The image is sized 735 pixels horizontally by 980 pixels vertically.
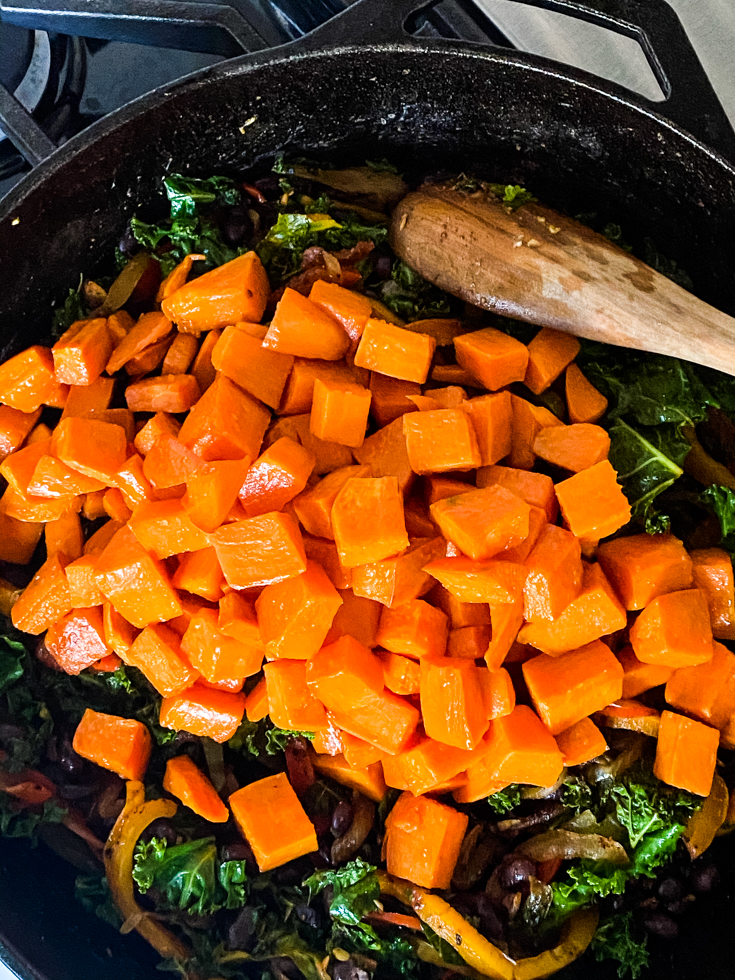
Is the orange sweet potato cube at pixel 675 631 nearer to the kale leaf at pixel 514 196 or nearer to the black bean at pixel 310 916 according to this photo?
the black bean at pixel 310 916

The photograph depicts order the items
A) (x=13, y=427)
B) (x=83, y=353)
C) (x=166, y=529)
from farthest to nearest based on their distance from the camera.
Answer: (x=13, y=427), (x=83, y=353), (x=166, y=529)

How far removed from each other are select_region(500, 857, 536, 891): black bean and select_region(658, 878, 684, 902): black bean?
0.37 meters

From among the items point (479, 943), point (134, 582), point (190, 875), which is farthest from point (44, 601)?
point (479, 943)

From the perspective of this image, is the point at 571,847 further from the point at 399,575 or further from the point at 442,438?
the point at 442,438

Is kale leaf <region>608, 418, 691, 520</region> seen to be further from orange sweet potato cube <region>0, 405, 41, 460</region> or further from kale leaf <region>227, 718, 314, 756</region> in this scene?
orange sweet potato cube <region>0, 405, 41, 460</region>

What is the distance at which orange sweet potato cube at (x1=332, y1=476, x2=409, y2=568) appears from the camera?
6.35 feet

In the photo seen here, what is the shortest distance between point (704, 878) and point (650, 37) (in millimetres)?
2331

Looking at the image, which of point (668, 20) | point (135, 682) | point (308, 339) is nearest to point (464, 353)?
point (308, 339)

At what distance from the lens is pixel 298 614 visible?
6.38ft

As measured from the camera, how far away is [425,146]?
2.53 m

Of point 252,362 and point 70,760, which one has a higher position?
point 252,362

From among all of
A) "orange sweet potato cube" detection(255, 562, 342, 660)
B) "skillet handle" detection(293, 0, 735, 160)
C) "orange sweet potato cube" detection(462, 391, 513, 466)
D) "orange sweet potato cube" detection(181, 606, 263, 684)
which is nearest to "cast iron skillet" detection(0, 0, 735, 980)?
"skillet handle" detection(293, 0, 735, 160)

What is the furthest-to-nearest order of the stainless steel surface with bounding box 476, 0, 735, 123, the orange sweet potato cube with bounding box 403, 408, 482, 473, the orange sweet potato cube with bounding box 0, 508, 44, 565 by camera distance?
the stainless steel surface with bounding box 476, 0, 735, 123
the orange sweet potato cube with bounding box 0, 508, 44, 565
the orange sweet potato cube with bounding box 403, 408, 482, 473

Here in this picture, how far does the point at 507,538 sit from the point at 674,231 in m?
1.23
